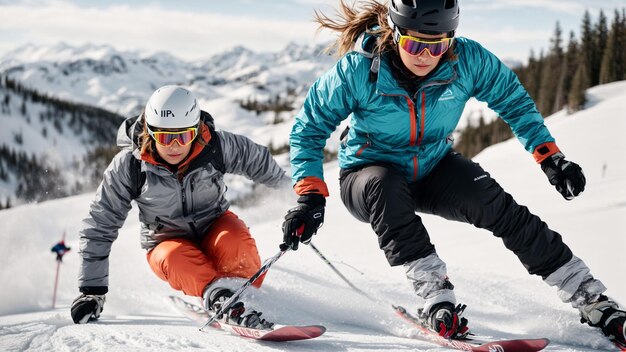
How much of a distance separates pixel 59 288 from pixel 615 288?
517cm

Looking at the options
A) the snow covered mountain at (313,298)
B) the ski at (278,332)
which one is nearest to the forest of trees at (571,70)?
the snow covered mountain at (313,298)

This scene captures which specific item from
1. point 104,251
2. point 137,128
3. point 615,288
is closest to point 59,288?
point 104,251

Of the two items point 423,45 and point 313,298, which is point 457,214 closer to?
point 423,45

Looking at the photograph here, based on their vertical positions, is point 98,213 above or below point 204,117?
below

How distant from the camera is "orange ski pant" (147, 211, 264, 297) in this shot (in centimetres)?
339

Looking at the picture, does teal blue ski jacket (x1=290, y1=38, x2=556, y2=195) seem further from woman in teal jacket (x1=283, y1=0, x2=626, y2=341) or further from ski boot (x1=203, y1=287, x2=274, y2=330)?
ski boot (x1=203, y1=287, x2=274, y2=330)

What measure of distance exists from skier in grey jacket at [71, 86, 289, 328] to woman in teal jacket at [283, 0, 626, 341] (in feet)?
2.72

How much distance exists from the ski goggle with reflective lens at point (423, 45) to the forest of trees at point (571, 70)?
51.5m

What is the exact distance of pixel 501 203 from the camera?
9.14 ft

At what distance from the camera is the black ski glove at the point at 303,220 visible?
2.78m

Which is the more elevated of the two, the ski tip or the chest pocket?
the chest pocket

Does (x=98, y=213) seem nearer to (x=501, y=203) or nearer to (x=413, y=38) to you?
(x=413, y=38)

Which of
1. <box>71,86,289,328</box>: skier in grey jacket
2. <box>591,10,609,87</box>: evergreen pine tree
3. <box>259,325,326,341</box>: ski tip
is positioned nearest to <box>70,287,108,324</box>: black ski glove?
<box>71,86,289,328</box>: skier in grey jacket

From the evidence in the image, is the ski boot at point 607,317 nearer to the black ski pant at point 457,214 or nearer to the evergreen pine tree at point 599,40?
the black ski pant at point 457,214
